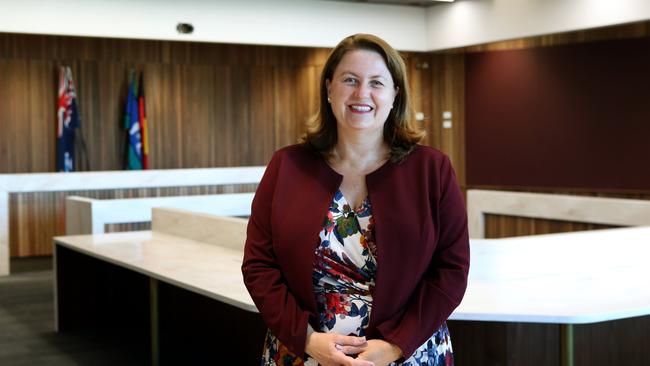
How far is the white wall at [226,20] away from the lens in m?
8.70

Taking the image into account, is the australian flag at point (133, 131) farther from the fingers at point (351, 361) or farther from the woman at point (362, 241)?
the fingers at point (351, 361)

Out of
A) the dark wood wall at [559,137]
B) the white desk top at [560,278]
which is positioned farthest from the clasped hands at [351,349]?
the dark wood wall at [559,137]

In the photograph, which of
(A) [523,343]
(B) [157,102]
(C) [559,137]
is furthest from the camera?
(B) [157,102]

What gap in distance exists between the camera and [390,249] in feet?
6.50

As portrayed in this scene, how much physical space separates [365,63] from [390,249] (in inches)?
17.1

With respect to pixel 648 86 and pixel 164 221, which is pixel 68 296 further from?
pixel 648 86

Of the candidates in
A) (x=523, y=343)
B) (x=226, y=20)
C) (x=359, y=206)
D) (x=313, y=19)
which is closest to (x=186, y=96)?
(x=226, y=20)

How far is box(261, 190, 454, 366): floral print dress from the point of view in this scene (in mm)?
2020

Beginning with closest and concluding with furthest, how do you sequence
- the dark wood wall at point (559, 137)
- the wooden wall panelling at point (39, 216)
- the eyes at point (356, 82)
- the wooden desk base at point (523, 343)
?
the eyes at point (356, 82)
the wooden desk base at point (523, 343)
the dark wood wall at point (559, 137)
the wooden wall panelling at point (39, 216)

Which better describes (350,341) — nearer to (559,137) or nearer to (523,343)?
(523,343)

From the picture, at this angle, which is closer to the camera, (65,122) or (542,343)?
(542,343)

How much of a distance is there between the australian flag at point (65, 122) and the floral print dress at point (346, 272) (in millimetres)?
8618

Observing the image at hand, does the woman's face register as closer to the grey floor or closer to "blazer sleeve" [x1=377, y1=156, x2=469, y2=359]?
"blazer sleeve" [x1=377, y1=156, x2=469, y2=359]

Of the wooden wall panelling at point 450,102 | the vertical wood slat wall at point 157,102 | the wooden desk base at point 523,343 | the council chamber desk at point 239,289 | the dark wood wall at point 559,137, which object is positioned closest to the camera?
the council chamber desk at point 239,289
